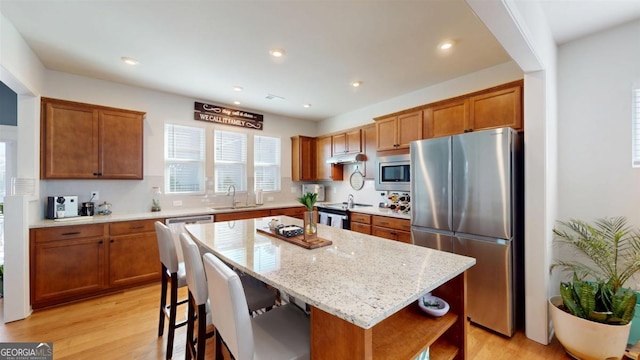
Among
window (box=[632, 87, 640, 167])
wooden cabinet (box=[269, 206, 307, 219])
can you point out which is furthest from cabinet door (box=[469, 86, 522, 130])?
wooden cabinet (box=[269, 206, 307, 219])

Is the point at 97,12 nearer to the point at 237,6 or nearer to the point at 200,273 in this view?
the point at 237,6

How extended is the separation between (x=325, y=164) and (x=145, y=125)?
300cm

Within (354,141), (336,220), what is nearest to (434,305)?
(336,220)

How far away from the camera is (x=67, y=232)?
2756 millimetres

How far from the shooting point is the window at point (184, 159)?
12.8 feet

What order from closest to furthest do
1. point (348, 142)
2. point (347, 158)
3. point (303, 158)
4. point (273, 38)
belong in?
point (273, 38) → point (347, 158) → point (348, 142) → point (303, 158)

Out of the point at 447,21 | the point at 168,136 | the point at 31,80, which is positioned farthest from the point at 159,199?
the point at 447,21

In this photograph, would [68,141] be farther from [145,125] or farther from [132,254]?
[132,254]

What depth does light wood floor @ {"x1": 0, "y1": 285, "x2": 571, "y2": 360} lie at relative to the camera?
6.53ft

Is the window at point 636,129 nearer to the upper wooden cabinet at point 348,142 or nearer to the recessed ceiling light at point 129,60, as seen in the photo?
the upper wooden cabinet at point 348,142

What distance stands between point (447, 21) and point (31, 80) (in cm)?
408

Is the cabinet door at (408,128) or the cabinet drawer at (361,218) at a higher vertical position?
the cabinet door at (408,128)

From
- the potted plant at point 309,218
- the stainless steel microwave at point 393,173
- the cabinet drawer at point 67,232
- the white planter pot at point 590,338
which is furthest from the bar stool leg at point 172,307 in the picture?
the white planter pot at point 590,338

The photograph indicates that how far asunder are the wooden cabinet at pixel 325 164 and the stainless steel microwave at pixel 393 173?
1.14 meters
